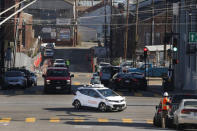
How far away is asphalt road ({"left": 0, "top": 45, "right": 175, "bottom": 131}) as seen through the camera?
23.1m

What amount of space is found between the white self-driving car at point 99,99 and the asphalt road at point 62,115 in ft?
1.35

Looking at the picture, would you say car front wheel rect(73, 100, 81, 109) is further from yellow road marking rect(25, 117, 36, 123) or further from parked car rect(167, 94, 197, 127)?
parked car rect(167, 94, 197, 127)

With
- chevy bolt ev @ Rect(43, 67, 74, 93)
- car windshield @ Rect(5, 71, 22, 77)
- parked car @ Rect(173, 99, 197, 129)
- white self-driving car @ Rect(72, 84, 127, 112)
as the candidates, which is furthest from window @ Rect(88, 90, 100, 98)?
car windshield @ Rect(5, 71, 22, 77)

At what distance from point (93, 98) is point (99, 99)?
0.49 metres

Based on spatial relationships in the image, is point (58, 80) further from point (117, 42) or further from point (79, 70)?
point (117, 42)

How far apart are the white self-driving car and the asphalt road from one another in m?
0.41

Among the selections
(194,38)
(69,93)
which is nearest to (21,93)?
(69,93)

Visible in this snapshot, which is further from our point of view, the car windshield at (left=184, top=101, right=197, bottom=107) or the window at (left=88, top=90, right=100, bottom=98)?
the window at (left=88, top=90, right=100, bottom=98)

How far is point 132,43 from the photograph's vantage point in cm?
9219

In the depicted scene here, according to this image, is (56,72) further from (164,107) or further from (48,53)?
(48,53)

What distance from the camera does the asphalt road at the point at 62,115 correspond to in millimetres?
23078

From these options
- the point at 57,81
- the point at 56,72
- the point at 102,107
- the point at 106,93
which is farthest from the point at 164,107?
the point at 56,72

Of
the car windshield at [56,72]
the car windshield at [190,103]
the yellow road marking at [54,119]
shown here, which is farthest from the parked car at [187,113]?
the car windshield at [56,72]

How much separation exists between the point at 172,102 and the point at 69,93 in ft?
67.9
